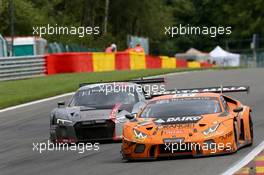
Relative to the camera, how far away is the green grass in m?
25.1

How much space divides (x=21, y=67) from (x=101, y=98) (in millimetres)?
16755

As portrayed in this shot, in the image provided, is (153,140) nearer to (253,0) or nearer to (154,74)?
(154,74)

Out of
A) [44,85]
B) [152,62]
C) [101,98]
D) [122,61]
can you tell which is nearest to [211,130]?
[101,98]

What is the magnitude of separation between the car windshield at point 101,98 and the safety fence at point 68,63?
48.0 ft

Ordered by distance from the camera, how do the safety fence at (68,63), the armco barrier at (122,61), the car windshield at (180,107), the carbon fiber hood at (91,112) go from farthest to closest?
the armco barrier at (122,61)
the safety fence at (68,63)
the carbon fiber hood at (91,112)
the car windshield at (180,107)

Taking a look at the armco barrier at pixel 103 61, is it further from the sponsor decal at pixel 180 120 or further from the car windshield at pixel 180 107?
the sponsor decal at pixel 180 120

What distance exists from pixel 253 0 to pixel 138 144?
342 feet

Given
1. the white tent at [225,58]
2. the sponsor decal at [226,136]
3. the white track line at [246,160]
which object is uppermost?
the sponsor decal at [226,136]

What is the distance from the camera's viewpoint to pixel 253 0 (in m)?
114

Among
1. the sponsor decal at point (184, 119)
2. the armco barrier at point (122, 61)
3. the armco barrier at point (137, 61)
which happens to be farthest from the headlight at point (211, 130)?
the armco barrier at point (137, 61)

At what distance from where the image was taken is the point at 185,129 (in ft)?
39.3

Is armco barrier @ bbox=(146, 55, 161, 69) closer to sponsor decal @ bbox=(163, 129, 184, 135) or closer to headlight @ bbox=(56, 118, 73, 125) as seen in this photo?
headlight @ bbox=(56, 118, 73, 125)

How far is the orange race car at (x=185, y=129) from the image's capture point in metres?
11.8

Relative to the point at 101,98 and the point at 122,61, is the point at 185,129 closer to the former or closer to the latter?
the point at 101,98
